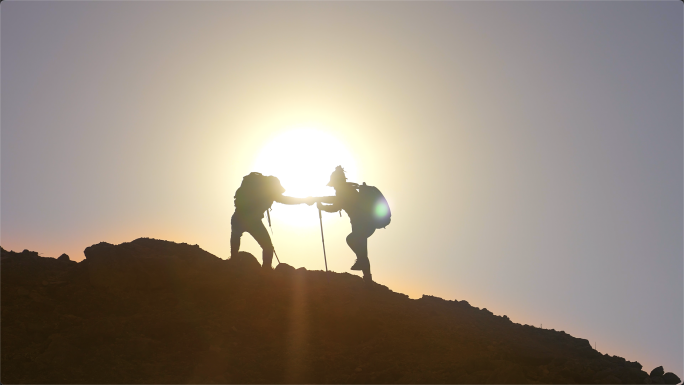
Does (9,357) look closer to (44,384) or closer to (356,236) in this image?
(44,384)

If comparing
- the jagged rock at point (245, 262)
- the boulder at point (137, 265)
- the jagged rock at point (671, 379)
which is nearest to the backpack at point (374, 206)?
the jagged rock at point (245, 262)

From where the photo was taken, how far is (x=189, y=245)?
542 inches

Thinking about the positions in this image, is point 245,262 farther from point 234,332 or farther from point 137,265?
point 234,332

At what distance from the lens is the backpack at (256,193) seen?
558 inches

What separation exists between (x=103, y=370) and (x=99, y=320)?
1509mm

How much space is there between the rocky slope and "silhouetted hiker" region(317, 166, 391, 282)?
975mm

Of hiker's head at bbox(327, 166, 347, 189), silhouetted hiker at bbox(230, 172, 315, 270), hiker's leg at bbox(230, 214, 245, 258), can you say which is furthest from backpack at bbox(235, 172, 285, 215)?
hiker's head at bbox(327, 166, 347, 189)

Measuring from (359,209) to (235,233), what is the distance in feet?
11.4

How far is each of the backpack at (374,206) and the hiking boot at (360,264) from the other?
1.09m

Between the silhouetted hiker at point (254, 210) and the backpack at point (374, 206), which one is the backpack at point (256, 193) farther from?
the backpack at point (374, 206)

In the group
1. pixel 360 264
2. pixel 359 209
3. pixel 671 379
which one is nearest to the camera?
pixel 671 379

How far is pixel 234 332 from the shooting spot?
34.8ft

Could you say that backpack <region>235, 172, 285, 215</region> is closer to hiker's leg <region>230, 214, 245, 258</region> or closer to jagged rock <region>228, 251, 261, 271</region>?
hiker's leg <region>230, 214, 245, 258</region>

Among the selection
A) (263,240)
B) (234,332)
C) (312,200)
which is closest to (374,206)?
(312,200)
